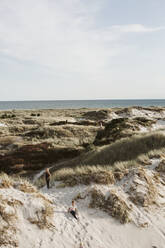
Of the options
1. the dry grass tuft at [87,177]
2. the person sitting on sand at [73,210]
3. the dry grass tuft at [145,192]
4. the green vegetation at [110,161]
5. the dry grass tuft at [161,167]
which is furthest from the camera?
the dry grass tuft at [161,167]

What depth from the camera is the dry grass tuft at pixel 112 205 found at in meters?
9.09

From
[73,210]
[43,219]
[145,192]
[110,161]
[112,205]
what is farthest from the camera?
[110,161]

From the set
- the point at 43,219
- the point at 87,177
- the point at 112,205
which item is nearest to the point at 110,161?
the point at 87,177

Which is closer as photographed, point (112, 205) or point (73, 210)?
point (73, 210)

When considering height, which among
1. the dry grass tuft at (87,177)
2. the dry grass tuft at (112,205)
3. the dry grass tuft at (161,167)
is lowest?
the dry grass tuft at (112,205)

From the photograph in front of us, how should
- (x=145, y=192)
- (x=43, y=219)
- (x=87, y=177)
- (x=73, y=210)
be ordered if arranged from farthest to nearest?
(x=87, y=177) → (x=145, y=192) → (x=73, y=210) → (x=43, y=219)

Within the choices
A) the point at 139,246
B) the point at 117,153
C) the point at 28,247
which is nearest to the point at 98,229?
the point at 139,246

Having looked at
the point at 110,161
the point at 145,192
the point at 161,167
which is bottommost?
the point at 110,161

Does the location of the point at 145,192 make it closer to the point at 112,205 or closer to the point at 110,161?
the point at 112,205

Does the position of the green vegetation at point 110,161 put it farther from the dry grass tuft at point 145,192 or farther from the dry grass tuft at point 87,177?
the dry grass tuft at point 145,192

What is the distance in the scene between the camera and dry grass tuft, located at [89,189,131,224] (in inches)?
358

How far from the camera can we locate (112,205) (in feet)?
31.1

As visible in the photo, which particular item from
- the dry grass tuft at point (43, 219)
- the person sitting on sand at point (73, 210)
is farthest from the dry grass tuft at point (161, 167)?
the dry grass tuft at point (43, 219)

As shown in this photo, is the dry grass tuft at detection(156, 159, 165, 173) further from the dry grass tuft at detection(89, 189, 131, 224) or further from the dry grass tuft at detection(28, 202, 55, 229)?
the dry grass tuft at detection(28, 202, 55, 229)
